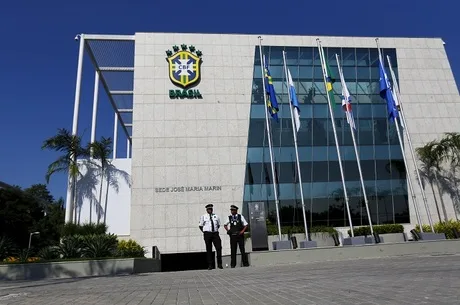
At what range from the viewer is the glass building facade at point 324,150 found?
22844 mm

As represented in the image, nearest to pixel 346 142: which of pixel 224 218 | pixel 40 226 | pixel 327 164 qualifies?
pixel 327 164

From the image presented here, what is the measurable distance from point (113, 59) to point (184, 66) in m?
5.20

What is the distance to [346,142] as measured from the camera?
956 inches

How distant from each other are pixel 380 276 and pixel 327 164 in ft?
59.2

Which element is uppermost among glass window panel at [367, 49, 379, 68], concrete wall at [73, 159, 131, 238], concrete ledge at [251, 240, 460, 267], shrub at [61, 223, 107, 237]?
glass window panel at [367, 49, 379, 68]

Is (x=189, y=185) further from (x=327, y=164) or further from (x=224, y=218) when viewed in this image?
(x=327, y=164)

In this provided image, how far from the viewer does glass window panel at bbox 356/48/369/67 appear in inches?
1040

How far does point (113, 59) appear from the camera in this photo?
2584 centimetres

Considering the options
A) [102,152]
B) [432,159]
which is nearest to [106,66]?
[102,152]

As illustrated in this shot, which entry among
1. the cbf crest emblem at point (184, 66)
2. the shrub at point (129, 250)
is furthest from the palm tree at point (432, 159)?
the shrub at point (129, 250)

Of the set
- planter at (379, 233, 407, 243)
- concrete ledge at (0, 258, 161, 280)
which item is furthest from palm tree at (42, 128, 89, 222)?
planter at (379, 233, 407, 243)

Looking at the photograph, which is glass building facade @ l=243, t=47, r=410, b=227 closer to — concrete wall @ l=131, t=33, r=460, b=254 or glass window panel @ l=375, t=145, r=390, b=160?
glass window panel @ l=375, t=145, r=390, b=160

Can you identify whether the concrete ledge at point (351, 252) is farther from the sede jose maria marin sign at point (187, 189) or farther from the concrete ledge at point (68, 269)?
the sede jose maria marin sign at point (187, 189)

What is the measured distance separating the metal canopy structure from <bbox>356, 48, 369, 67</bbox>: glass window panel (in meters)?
15.4
